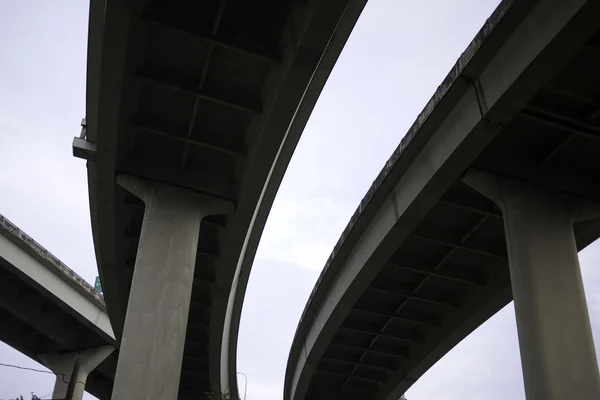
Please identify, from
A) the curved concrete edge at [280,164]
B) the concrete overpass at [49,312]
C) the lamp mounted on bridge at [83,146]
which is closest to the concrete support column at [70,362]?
the concrete overpass at [49,312]

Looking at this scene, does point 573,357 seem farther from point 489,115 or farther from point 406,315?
point 406,315

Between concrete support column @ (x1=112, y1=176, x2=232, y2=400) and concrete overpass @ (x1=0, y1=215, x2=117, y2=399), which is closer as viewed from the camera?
concrete support column @ (x1=112, y1=176, x2=232, y2=400)

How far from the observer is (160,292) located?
644 inches

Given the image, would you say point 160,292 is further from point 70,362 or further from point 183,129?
point 70,362

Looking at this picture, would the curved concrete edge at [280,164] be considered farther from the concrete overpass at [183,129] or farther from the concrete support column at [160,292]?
the concrete support column at [160,292]

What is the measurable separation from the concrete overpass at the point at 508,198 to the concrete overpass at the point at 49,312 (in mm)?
12512

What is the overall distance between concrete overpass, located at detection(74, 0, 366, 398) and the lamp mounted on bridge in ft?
0.11

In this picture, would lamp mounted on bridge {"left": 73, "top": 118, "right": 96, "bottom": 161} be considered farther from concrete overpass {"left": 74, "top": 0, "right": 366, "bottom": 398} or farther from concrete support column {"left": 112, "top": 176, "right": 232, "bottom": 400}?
concrete support column {"left": 112, "top": 176, "right": 232, "bottom": 400}

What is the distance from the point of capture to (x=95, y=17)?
1313cm

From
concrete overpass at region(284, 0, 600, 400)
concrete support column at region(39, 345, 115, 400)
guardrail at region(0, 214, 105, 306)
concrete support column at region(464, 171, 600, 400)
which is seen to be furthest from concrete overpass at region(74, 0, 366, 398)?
concrete support column at region(39, 345, 115, 400)

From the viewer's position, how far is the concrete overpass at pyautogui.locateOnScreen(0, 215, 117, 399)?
27.5 m

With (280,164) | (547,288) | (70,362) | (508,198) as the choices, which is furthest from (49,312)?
(547,288)

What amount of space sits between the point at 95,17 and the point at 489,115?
7729mm

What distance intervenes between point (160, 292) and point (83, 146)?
3.92 meters
